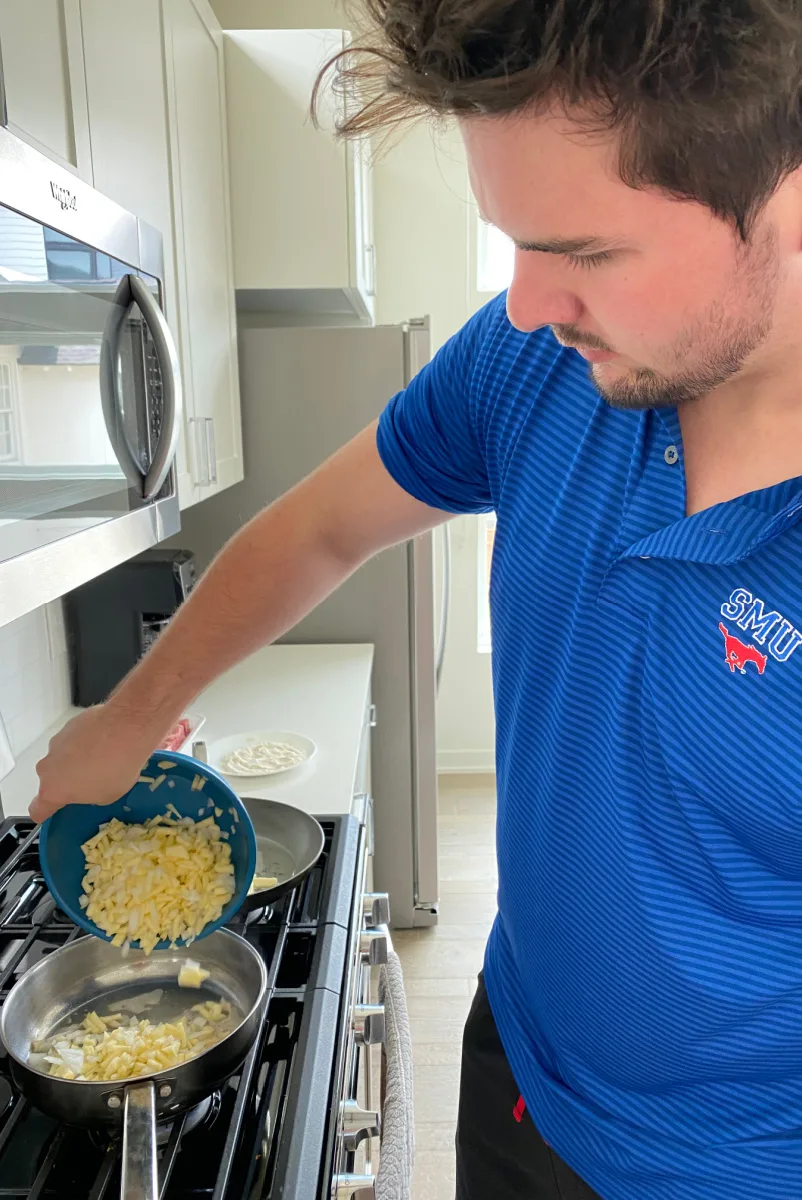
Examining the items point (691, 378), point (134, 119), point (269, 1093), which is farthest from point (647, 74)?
point (134, 119)

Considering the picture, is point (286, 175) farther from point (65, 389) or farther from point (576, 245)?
point (576, 245)

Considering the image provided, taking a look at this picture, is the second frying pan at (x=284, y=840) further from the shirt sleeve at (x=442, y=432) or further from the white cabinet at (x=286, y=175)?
the white cabinet at (x=286, y=175)

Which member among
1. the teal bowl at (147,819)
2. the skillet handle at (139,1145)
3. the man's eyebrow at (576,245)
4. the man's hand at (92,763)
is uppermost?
the man's eyebrow at (576,245)

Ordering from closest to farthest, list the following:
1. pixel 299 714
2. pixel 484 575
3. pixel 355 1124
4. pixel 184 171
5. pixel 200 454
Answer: pixel 355 1124
pixel 184 171
pixel 200 454
pixel 299 714
pixel 484 575

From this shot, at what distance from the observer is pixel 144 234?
106cm

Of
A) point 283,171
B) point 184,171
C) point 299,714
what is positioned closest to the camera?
point 184,171

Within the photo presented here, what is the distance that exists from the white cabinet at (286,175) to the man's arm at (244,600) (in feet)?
4.57

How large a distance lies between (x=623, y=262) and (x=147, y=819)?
73cm

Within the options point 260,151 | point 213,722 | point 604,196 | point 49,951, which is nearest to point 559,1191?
point 49,951

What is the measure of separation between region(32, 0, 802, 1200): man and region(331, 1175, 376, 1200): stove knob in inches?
7.2

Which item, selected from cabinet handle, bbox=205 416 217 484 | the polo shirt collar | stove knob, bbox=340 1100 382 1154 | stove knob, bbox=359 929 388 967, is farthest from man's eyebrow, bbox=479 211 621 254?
cabinet handle, bbox=205 416 217 484

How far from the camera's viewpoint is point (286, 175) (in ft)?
7.38

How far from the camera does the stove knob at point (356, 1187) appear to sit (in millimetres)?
817

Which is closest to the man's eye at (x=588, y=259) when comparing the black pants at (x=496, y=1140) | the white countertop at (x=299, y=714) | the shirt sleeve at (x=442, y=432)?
the shirt sleeve at (x=442, y=432)
